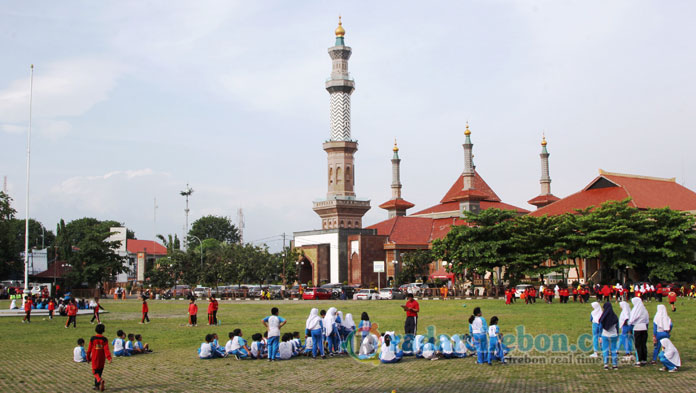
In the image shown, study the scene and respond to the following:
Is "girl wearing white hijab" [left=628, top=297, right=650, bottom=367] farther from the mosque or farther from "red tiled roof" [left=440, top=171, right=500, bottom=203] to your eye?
"red tiled roof" [left=440, top=171, right=500, bottom=203]

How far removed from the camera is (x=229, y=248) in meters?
68.0

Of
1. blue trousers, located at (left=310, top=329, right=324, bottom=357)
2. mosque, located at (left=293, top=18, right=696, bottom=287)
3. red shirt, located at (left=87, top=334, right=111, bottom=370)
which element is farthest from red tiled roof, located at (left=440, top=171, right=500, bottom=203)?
red shirt, located at (left=87, top=334, right=111, bottom=370)

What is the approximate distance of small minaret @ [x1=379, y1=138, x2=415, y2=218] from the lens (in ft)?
286

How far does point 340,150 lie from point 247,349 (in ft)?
200

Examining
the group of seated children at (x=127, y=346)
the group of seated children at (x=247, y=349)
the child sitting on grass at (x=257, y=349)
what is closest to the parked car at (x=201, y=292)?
the group of seated children at (x=127, y=346)

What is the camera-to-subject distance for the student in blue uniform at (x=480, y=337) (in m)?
14.6

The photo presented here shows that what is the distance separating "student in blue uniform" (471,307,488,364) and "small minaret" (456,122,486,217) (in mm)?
60219

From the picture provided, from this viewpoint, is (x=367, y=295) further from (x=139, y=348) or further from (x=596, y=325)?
(x=596, y=325)

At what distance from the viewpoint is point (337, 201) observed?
7431 centimetres

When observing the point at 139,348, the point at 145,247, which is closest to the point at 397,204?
the point at 145,247

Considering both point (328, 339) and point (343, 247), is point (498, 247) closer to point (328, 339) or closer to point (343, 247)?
point (343, 247)

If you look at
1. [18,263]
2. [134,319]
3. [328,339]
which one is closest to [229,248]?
[18,263]

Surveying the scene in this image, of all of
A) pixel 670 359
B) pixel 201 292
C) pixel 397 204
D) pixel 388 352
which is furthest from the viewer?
pixel 397 204

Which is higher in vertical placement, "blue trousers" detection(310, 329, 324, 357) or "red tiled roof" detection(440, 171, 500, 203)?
"red tiled roof" detection(440, 171, 500, 203)
